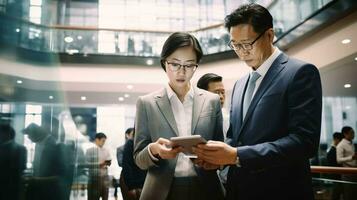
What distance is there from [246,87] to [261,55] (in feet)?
0.67

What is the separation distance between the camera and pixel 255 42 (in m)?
1.71

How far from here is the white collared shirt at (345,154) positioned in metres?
7.28

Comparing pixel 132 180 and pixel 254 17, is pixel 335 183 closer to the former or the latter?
pixel 132 180

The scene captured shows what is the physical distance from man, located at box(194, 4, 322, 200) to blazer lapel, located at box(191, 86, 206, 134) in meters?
0.21

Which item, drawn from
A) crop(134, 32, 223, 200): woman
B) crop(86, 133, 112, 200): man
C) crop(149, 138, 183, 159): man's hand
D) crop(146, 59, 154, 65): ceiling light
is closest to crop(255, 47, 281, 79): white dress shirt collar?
crop(134, 32, 223, 200): woman

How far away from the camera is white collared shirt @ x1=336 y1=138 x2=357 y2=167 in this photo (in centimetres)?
728

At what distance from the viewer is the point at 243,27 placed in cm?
171

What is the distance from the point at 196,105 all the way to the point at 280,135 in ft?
1.69

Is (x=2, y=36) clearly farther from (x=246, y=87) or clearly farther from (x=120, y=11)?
(x=120, y=11)

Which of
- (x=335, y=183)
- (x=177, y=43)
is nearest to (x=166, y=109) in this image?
(x=177, y=43)

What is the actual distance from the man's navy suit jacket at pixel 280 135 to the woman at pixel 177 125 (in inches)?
8.1

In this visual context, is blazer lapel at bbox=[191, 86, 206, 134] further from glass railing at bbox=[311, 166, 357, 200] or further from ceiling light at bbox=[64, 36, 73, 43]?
ceiling light at bbox=[64, 36, 73, 43]

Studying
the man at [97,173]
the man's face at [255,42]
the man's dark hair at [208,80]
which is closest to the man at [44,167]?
the man's face at [255,42]

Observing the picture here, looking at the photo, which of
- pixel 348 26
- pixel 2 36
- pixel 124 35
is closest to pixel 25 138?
pixel 2 36
